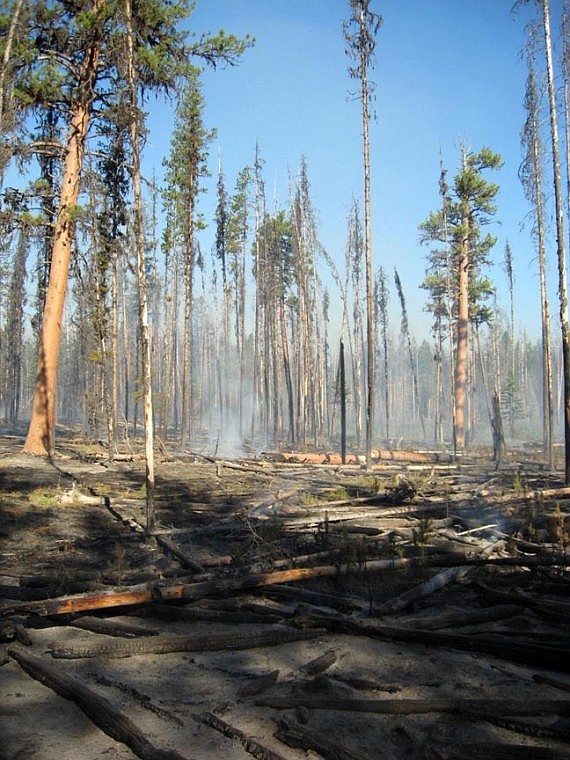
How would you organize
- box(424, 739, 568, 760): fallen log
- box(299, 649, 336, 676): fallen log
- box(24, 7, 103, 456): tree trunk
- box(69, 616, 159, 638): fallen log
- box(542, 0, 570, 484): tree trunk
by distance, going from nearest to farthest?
box(424, 739, 568, 760): fallen log → box(299, 649, 336, 676): fallen log → box(69, 616, 159, 638): fallen log → box(542, 0, 570, 484): tree trunk → box(24, 7, 103, 456): tree trunk

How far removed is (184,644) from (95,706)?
4.06ft

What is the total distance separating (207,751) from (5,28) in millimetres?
17982

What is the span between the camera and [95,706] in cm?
346

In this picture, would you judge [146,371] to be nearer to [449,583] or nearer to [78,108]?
[449,583]

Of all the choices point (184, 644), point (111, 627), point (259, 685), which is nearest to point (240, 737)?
point (259, 685)

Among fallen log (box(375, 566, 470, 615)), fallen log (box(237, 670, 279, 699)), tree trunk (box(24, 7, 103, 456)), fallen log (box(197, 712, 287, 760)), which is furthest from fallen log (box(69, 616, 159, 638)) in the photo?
tree trunk (box(24, 7, 103, 456))

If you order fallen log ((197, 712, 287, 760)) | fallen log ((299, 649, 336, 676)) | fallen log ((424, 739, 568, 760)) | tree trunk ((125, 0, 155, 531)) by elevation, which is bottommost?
fallen log ((299, 649, 336, 676))

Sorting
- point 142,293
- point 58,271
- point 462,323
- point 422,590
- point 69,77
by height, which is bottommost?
point 422,590

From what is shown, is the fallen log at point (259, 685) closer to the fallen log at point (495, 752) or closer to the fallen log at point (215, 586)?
the fallen log at point (495, 752)

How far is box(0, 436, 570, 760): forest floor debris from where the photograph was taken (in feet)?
10.8

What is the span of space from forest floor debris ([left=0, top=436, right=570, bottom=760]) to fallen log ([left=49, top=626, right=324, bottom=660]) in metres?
0.01

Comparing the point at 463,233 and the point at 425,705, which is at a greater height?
the point at 463,233

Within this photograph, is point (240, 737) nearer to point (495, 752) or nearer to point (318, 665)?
point (318, 665)

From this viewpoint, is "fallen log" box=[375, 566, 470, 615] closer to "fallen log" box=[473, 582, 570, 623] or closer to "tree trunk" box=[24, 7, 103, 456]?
"fallen log" box=[473, 582, 570, 623]
